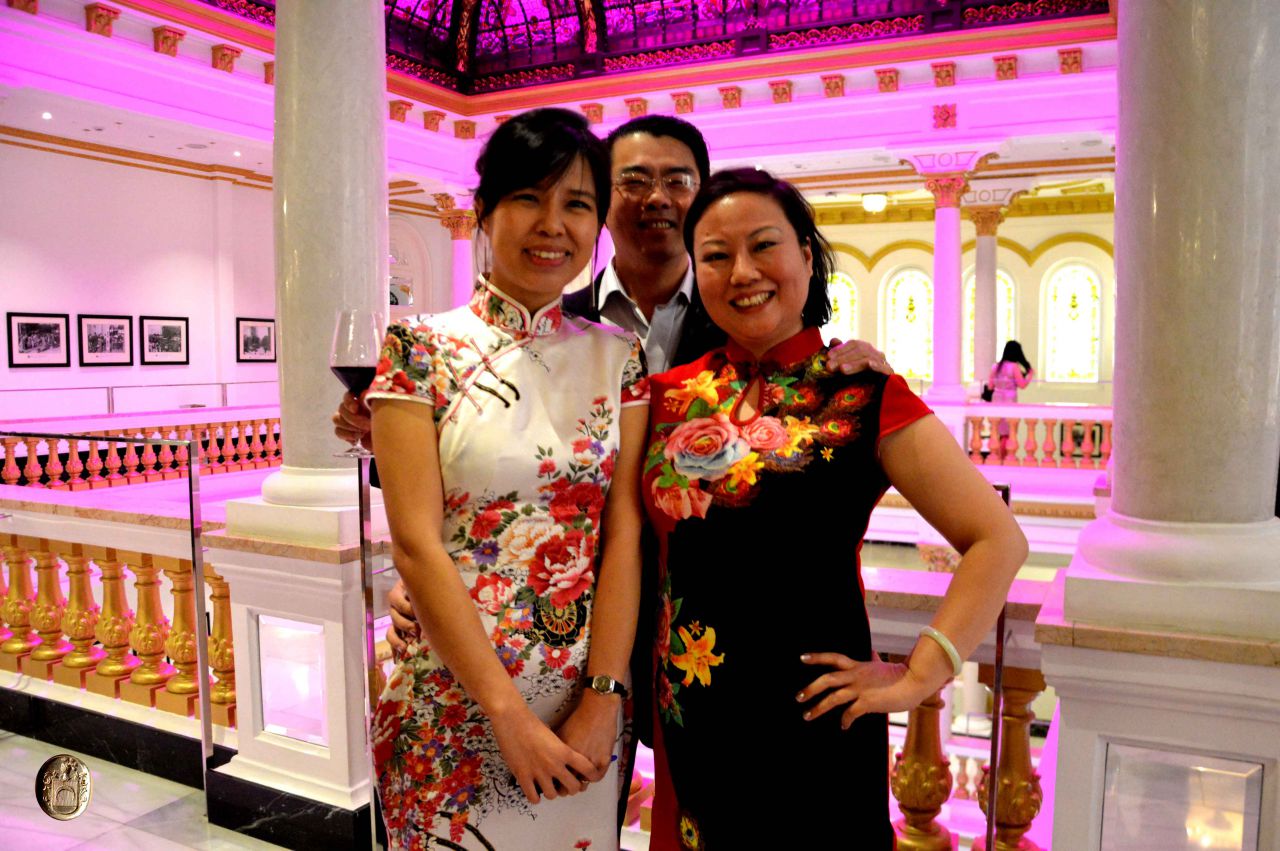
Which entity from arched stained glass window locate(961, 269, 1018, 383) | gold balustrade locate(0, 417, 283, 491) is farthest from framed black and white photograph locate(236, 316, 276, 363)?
arched stained glass window locate(961, 269, 1018, 383)

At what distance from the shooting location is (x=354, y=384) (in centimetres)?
183

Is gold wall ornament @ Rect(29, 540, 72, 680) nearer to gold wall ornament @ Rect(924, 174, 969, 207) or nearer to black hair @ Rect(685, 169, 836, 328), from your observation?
black hair @ Rect(685, 169, 836, 328)

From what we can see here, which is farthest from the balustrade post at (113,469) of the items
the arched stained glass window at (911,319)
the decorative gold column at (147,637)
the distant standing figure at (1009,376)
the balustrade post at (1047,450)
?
the arched stained glass window at (911,319)

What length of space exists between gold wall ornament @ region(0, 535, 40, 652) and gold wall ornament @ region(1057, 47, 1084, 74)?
441 inches

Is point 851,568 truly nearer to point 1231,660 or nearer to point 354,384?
point 354,384

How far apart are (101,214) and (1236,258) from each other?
15329mm

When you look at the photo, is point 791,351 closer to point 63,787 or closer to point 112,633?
point 63,787

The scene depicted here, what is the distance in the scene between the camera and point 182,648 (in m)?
3.93

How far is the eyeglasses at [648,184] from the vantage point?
7.14 ft

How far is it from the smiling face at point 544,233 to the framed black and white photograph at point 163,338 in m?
15.1

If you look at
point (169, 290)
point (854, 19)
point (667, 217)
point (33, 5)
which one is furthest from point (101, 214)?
point (667, 217)

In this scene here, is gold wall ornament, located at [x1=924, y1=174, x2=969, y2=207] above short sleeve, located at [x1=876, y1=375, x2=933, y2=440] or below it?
above

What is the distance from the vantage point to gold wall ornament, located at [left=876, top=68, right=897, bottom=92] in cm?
1187

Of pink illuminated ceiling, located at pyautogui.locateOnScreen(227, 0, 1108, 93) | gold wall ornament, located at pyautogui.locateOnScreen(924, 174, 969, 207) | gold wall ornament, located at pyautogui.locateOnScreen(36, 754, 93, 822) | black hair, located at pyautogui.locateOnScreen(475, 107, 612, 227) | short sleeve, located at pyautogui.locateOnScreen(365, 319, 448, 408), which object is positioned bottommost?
gold wall ornament, located at pyautogui.locateOnScreen(36, 754, 93, 822)
